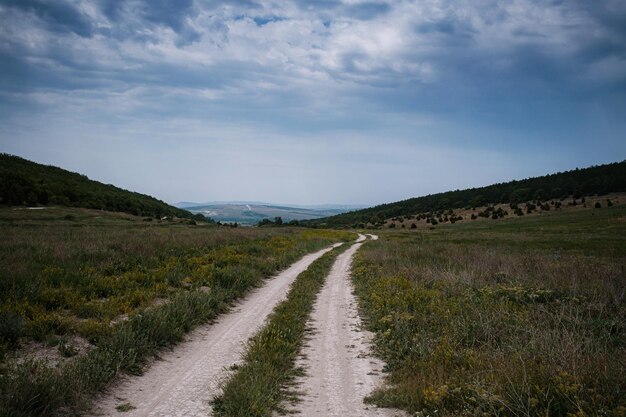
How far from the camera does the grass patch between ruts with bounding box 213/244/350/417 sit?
209 inches

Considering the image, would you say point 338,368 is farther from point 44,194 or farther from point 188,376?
point 44,194

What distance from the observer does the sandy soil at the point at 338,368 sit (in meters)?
5.61

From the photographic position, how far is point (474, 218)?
8862 cm

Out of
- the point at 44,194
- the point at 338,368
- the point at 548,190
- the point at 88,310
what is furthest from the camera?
the point at 548,190

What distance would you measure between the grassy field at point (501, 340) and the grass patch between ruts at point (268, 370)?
1.74 meters

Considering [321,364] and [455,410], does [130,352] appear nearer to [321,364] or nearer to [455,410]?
[321,364]

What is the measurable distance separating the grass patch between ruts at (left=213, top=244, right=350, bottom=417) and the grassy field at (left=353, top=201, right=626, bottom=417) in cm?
174

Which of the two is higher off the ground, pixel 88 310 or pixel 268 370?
pixel 88 310

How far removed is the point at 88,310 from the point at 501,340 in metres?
9.92

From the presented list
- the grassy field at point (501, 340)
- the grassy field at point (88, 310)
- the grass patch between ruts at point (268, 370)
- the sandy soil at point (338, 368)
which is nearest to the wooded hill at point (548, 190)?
the grassy field at point (501, 340)

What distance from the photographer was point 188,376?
6641 mm

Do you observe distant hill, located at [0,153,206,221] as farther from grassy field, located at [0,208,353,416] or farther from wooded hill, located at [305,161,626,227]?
wooded hill, located at [305,161,626,227]

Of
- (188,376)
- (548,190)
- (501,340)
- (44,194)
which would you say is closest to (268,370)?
(188,376)

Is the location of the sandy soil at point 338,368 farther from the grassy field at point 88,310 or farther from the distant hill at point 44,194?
the distant hill at point 44,194
